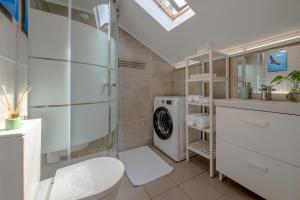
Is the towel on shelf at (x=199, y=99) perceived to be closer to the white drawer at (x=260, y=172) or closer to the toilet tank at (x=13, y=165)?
the white drawer at (x=260, y=172)

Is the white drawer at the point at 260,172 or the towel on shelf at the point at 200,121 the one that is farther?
the towel on shelf at the point at 200,121

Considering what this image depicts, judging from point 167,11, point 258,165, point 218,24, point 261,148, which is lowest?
point 258,165

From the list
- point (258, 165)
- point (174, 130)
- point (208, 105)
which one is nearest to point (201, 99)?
point (208, 105)

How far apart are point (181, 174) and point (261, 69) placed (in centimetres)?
151

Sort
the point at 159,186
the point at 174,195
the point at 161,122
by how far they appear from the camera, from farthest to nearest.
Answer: the point at 161,122 < the point at 159,186 < the point at 174,195

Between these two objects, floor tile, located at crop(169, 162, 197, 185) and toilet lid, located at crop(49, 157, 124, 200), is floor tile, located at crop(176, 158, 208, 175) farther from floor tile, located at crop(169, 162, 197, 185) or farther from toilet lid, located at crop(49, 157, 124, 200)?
toilet lid, located at crop(49, 157, 124, 200)

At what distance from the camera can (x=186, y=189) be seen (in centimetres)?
132

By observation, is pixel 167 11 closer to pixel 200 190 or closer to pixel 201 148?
pixel 201 148

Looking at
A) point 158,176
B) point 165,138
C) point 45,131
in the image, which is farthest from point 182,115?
point 45,131

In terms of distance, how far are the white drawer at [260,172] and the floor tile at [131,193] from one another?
84cm

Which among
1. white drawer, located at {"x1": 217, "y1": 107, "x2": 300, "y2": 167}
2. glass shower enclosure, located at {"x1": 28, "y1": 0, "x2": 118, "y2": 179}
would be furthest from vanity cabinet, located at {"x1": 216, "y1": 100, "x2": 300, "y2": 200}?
glass shower enclosure, located at {"x1": 28, "y1": 0, "x2": 118, "y2": 179}

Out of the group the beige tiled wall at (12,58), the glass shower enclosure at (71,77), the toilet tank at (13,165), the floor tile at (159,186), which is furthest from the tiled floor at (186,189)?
the beige tiled wall at (12,58)

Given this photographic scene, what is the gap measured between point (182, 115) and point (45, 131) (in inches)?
61.6

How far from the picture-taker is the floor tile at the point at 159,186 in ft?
4.24
